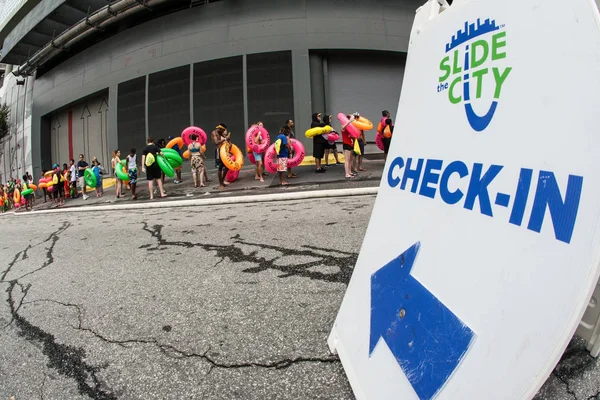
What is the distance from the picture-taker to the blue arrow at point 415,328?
1126 mm

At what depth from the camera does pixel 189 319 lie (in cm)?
251

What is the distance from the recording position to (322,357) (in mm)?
1932

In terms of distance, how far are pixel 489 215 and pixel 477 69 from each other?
58 centimetres

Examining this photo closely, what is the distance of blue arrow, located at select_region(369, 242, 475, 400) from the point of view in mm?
1126

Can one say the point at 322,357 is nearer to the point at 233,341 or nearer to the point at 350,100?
the point at 233,341

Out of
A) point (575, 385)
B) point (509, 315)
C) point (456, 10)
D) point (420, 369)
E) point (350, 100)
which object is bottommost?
point (575, 385)

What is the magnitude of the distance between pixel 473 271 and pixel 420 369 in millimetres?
402

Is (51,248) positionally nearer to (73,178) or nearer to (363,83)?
(73,178)

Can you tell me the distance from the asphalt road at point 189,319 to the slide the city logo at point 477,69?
1.29 metres

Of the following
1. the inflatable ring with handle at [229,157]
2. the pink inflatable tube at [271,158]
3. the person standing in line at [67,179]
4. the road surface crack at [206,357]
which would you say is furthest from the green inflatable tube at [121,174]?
the road surface crack at [206,357]

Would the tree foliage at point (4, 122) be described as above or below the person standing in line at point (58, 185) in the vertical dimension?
above

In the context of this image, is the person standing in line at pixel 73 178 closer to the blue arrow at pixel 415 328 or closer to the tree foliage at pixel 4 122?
the blue arrow at pixel 415 328

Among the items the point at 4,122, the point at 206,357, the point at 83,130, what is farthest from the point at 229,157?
the point at 4,122

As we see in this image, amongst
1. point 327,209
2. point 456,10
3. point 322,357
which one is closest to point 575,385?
point 322,357
